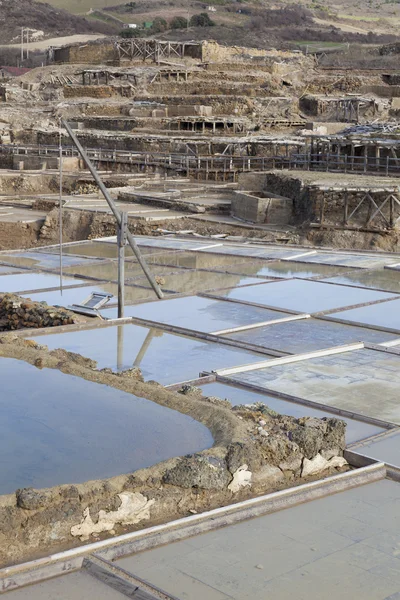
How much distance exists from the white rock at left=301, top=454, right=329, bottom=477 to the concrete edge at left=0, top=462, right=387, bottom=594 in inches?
4.8

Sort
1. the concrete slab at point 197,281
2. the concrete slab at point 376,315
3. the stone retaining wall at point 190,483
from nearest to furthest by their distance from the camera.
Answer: the stone retaining wall at point 190,483 → the concrete slab at point 376,315 → the concrete slab at point 197,281

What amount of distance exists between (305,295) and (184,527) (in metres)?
6.91

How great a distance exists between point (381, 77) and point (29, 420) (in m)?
37.9

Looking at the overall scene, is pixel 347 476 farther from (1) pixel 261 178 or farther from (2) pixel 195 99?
(2) pixel 195 99

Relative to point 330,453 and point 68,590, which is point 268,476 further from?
point 68,590

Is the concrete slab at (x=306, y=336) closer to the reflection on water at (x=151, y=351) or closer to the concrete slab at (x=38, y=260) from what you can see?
the reflection on water at (x=151, y=351)

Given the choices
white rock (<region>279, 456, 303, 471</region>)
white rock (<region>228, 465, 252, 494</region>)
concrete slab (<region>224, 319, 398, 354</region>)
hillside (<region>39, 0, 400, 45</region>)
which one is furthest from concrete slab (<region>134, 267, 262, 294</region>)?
hillside (<region>39, 0, 400, 45</region>)

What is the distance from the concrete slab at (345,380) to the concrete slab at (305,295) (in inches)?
88.7

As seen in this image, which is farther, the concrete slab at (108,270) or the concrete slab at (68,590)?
the concrete slab at (108,270)

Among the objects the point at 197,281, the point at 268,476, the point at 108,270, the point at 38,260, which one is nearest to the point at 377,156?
the point at 38,260

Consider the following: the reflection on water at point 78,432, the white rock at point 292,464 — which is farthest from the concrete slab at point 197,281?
the white rock at point 292,464

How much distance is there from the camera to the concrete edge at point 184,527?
4367 millimetres

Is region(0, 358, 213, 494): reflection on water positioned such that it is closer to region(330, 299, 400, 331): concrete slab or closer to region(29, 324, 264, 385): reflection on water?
region(29, 324, 264, 385): reflection on water

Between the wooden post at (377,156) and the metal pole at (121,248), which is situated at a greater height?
the wooden post at (377,156)
